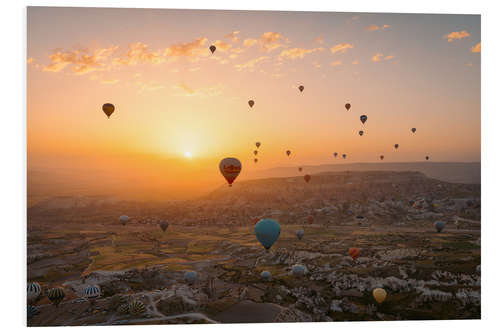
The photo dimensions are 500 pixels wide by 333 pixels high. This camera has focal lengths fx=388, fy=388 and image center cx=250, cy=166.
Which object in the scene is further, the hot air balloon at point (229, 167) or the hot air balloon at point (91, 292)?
the hot air balloon at point (229, 167)

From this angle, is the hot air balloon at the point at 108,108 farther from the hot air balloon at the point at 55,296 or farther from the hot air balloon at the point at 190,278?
the hot air balloon at the point at 190,278

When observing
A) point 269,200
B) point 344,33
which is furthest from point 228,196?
point 344,33

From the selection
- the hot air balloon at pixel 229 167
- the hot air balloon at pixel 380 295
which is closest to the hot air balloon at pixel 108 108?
the hot air balloon at pixel 229 167

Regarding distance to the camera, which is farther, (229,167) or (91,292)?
(229,167)

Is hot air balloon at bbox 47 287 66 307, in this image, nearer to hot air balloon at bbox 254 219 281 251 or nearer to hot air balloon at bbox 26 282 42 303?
hot air balloon at bbox 26 282 42 303

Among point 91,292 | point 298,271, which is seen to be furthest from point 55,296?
point 298,271

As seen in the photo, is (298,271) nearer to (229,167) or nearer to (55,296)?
(229,167)

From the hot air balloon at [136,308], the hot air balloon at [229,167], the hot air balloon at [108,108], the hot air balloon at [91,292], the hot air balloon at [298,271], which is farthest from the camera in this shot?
the hot air balloon at [229,167]
